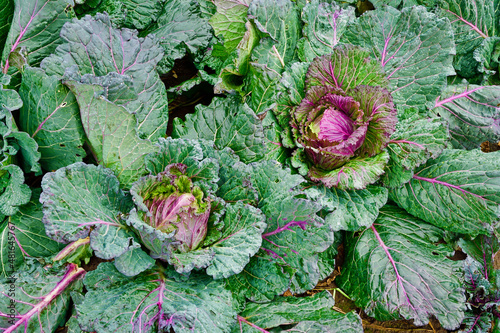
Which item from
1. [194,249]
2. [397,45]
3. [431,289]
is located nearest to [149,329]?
[194,249]

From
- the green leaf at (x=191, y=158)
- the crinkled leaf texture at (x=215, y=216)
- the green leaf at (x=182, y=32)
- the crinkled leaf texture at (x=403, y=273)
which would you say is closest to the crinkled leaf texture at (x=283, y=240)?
the crinkled leaf texture at (x=215, y=216)

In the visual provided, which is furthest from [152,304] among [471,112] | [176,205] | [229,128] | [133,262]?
[471,112]

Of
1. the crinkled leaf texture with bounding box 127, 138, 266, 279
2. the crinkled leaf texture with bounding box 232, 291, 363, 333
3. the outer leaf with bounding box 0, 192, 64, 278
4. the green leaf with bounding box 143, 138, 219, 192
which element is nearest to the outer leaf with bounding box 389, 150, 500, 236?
the crinkled leaf texture with bounding box 232, 291, 363, 333

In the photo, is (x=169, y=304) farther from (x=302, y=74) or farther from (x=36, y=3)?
(x=36, y=3)

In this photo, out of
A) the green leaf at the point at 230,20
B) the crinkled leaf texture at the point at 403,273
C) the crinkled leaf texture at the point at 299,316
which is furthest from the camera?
the green leaf at the point at 230,20

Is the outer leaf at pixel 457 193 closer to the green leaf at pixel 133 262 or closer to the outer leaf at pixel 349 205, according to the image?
the outer leaf at pixel 349 205

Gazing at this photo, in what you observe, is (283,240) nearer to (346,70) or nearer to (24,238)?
(346,70)

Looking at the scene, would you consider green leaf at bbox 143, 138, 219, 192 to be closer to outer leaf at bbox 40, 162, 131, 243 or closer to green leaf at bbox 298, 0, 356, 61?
outer leaf at bbox 40, 162, 131, 243
